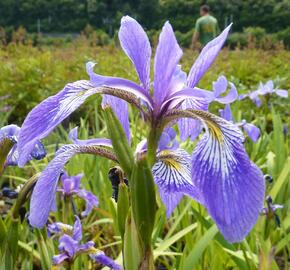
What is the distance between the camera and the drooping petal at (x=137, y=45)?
74cm

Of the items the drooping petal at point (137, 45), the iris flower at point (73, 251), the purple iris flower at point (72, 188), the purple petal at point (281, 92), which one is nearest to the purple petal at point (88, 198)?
the purple iris flower at point (72, 188)

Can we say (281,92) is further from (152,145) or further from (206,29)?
(206,29)

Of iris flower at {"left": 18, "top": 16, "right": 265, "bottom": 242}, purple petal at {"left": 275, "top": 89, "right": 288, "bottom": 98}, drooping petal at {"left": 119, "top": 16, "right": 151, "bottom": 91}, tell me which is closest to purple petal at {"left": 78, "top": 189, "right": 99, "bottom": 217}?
iris flower at {"left": 18, "top": 16, "right": 265, "bottom": 242}

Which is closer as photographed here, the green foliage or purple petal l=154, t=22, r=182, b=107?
purple petal l=154, t=22, r=182, b=107

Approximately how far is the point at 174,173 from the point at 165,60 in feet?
0.52

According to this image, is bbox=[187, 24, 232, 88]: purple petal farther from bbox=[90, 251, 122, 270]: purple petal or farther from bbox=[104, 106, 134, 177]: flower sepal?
bbox=[90, 251, 122, 270]: purple petal

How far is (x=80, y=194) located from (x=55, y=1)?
1394 inches

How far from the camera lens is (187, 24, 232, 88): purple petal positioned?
2.37ft

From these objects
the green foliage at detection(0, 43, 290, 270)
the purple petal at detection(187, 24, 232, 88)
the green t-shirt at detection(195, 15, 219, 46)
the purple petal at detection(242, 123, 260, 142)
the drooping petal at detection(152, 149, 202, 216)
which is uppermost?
the purple petal at detection(187, 24, 232, 88)

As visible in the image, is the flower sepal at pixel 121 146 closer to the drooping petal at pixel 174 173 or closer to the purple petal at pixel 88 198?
the drooping petal at pixel 174 173

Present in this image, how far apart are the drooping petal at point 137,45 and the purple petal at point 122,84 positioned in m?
0.04

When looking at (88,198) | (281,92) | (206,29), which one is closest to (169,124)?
(88,198)

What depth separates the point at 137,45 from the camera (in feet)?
2.45

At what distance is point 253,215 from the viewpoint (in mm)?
595
